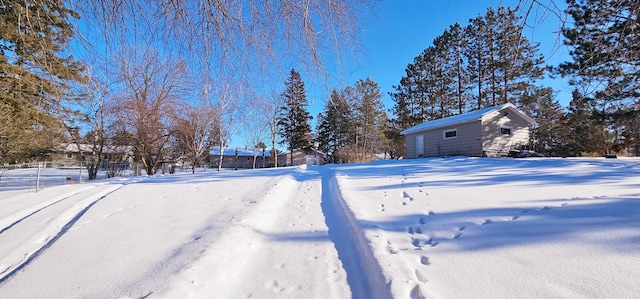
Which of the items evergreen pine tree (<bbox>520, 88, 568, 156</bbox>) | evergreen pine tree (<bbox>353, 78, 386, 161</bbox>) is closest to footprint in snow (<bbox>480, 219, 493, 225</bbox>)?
evergreen pine tree (<bbox>520, 88, 568, 156</bbox>)

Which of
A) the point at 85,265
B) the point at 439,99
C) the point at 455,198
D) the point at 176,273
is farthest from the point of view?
the point at 439,99

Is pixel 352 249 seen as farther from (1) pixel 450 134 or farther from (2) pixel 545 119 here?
(2) pixel 545 119

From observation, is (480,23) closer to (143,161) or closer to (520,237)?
(520,237)

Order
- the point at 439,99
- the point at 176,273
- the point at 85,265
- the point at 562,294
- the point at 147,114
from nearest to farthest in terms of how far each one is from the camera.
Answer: the point at 562,294 → the point at 176,273 → the point at 85,265 → the point at 147,114 → the point at 439,99

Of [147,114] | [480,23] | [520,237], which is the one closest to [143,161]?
[147,114]

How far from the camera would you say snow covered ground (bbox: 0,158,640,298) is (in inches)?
77.2

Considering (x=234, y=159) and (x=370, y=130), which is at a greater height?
(x=370, y=130)

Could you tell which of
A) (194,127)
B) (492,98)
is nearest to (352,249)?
(194,127)

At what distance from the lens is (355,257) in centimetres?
273

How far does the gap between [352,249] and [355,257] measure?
21 centimetres

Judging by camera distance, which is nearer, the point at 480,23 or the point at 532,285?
the point at 532,285

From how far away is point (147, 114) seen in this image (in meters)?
15.8

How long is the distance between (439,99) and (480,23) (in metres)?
7.23

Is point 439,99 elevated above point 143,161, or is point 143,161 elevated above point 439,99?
point 439,99
